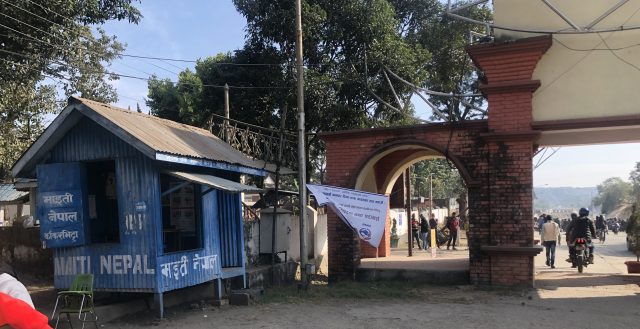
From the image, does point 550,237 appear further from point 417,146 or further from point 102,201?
point 102,201

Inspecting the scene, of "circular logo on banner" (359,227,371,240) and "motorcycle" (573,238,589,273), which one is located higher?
"circular logo on banner" (359,227,371,240)

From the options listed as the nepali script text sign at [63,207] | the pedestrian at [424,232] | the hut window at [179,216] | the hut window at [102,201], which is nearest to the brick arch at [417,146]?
the hut window at [179,216]

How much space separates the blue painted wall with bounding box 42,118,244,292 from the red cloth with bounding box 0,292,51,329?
559cm

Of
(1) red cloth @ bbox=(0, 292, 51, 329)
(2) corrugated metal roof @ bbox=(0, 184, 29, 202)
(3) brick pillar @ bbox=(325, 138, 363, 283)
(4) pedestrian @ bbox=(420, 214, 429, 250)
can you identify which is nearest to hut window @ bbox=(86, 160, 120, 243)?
(3) brick pillar @ bbox=(325, 138, 363, 283)

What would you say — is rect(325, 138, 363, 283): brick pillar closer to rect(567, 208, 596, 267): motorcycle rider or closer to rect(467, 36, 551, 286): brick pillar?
rect(467, 36, 551, 286): brick pillar

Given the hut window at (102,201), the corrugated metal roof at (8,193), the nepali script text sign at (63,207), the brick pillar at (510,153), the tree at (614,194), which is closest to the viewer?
the nepali script text sign at (63,207)

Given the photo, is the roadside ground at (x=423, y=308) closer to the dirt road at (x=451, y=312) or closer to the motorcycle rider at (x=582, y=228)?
the dirt road at (x=451, y=312)

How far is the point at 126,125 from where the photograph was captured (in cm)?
840

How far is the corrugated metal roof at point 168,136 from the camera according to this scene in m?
8.30

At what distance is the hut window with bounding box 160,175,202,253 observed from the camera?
33.7ft

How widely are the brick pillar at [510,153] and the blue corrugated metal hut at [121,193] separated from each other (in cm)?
504

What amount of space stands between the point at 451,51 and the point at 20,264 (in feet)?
55.6

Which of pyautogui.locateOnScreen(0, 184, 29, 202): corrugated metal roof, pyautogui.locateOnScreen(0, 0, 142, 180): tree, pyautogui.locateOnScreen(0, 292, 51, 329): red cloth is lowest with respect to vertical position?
pyautogui.locateOnScreen(0, 292, 51, 329): red cloth

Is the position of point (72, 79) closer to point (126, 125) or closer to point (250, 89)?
point (250, 89)
